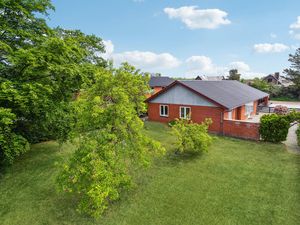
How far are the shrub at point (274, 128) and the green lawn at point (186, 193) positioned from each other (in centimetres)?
197

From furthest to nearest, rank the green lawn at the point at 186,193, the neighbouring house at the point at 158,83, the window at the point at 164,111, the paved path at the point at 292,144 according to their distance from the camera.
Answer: the neighbouring house at the point at 158,83 < the window at the point at 164,111 < the paved path at the point at 292,144 < the green lawn at the point at 186,193

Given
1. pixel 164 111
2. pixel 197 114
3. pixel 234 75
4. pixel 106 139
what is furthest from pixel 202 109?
pixel 234 75

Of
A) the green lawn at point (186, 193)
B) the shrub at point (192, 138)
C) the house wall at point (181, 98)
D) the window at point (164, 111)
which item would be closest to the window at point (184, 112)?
the house wall at point (181, 98)

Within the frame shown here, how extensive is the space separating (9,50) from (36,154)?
730 centimetres

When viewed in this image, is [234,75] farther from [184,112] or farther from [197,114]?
[197,114]

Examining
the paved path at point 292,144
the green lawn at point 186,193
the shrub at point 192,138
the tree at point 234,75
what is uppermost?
the tree at point 234,75

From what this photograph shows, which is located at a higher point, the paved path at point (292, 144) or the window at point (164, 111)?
the window at point (164, 111)

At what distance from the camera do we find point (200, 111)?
746 inches

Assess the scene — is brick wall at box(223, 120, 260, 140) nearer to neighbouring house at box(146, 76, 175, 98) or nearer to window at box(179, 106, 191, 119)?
window at box(179, 106, 191, 119)

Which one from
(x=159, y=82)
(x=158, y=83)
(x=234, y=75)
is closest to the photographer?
(x=158, y=83)

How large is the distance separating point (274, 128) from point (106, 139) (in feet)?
43.4

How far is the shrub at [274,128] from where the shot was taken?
573 inches

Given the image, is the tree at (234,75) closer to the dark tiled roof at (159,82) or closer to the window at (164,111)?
the dark tiled roof at (159,82)

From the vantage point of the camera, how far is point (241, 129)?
54.2 ft
